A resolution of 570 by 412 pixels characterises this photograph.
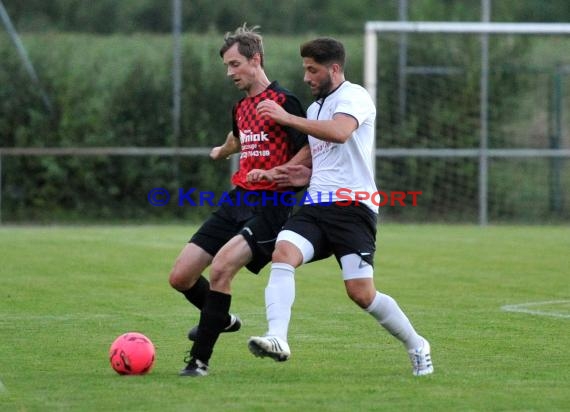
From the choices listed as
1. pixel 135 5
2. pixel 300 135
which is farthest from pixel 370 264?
pixel 135 5

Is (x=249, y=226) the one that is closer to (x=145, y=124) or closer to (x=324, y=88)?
(x=324, y=88)

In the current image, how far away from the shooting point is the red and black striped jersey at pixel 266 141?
7.77 m

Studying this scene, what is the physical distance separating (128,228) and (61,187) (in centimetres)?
174

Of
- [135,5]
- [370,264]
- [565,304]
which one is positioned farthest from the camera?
[135,5]

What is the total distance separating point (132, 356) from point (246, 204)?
1161mm

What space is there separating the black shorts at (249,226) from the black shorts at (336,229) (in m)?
0.22

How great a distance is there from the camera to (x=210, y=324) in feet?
24.4

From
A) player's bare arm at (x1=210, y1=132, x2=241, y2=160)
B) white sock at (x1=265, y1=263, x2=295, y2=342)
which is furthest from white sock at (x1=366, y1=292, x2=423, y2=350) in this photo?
player's bare arm at (x1=210, y1=132, x2=241, y2=160)

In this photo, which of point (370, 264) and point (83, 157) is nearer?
point (370, 264)

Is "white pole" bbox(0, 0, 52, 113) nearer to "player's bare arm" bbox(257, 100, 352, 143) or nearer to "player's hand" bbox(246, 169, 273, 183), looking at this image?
"player's hand" bbox(246, 169, 273, 183)

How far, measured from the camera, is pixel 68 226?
22.7 metres

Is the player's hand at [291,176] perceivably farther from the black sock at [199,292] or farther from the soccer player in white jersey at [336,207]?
the black sock at [199,292]

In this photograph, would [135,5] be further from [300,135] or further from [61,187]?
[300,135]

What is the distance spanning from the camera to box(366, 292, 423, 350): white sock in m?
7.34
